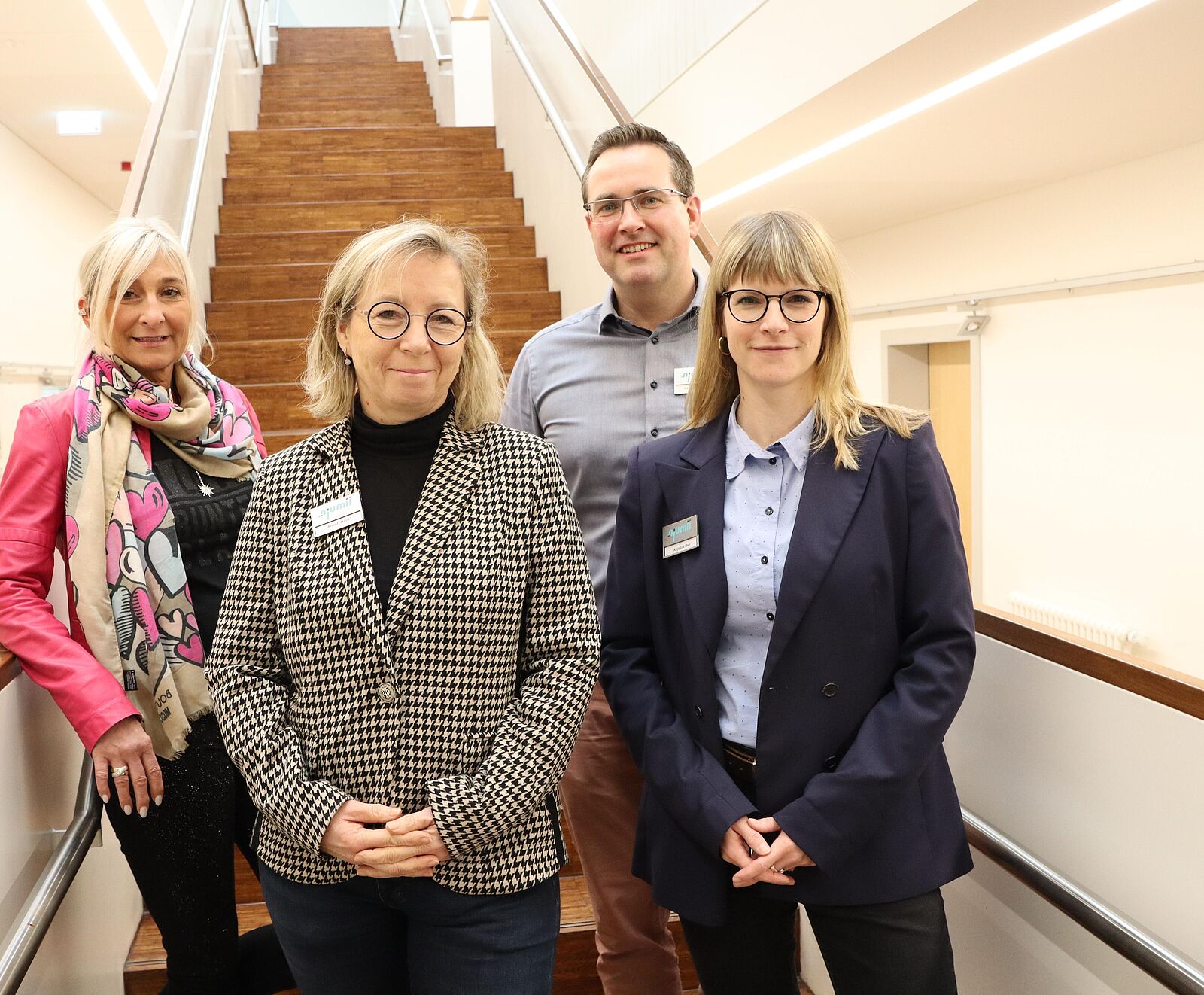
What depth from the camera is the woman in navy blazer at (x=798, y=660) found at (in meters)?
1.40

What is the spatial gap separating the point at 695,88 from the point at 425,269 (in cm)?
521

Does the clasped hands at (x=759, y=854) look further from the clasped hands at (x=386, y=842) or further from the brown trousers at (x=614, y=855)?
the brown trousers at (x=614, y=855)

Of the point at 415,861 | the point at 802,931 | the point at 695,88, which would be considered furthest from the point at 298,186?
the point at 415,861

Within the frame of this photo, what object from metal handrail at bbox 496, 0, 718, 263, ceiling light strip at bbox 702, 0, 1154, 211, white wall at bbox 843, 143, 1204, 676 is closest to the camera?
metal handrail at bbox 496, 0, 718, 263

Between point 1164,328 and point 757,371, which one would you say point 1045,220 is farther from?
point 757,371

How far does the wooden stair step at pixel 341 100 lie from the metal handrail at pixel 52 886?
256 inches

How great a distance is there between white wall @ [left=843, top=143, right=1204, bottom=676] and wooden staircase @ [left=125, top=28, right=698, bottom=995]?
322 centimetres

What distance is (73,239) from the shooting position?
930 centimetres

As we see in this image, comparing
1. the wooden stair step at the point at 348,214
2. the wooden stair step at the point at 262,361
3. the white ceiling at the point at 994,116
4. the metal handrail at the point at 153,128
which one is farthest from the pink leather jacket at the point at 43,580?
the wooden stair step at the point at 348,214

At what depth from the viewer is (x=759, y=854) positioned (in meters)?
1.40

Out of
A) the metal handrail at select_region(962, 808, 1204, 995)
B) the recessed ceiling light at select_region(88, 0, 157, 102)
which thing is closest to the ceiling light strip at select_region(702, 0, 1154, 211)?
the metal handrail at select_region(962, 808, 1204, 995)

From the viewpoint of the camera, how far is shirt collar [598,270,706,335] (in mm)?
2004

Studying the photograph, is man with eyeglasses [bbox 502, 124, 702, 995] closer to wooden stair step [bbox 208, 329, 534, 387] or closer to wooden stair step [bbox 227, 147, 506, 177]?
wooden stair step [bbox 208, 329, 534, 387]

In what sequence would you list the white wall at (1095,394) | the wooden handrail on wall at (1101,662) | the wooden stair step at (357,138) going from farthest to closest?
1. the wooden stair step at (357,138)
2. the white wall at (1095,394)
3. the wooden handrail on wall at (1101,662)
